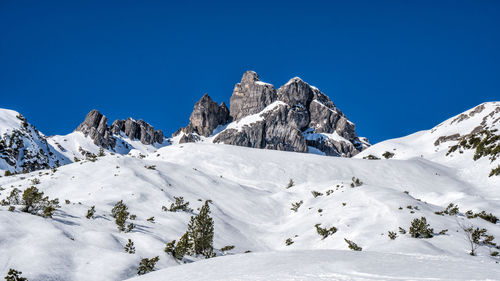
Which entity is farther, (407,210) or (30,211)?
(407,210)

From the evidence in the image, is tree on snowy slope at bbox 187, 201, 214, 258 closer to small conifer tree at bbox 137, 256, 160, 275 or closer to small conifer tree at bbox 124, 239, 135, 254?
small conifer tree at bbox 124, 239, 135, 254

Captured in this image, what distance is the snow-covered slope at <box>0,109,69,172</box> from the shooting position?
9200 cm

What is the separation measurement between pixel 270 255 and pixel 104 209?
17.9 metres

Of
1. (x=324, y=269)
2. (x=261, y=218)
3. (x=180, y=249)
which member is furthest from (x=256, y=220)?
(x=324, y=269)

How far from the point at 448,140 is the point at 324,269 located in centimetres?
10497

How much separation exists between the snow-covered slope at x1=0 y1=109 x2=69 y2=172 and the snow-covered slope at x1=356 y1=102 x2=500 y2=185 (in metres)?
98.5

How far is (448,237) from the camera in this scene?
23.5m

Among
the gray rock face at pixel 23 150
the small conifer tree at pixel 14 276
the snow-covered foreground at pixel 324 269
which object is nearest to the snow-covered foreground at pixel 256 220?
the snow-covered foreground at pixel 324 269

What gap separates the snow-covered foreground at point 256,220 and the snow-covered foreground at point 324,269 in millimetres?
47

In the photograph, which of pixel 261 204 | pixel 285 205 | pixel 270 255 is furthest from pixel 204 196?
pixel 270 255

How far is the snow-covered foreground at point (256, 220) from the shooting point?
36.8 feet

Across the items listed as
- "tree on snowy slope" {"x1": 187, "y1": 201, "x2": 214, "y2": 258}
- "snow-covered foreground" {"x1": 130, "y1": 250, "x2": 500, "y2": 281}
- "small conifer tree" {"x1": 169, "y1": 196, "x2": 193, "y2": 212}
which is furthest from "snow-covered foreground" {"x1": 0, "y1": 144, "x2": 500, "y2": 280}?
"tree on snowy slope" {"x1": 187, "y1": 201, "x2": 214, "y2": 258}

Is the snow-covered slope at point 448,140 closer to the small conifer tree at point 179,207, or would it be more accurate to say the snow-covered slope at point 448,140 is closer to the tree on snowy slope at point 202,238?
the small conifer tree at point 179,207

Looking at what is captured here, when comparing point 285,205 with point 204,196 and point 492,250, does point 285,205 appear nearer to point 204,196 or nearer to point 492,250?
point 204,196
